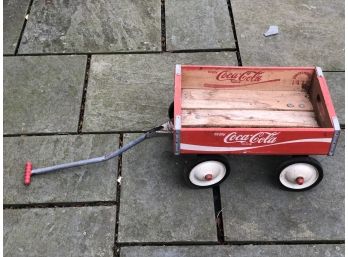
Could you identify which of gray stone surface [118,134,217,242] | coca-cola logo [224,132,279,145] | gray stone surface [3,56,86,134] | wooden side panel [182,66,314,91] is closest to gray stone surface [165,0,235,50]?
gray stone surface [3,56,86,134]

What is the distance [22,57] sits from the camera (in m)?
4.70

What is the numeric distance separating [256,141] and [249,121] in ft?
0.82

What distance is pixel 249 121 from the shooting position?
332 cm

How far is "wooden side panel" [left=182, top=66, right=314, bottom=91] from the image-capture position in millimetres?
3477

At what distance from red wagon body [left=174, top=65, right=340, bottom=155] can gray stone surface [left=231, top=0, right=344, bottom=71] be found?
109 cm

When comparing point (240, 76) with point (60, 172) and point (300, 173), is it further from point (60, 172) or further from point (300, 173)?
point (60, 172)

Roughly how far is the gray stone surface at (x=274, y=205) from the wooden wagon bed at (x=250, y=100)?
1.10ft

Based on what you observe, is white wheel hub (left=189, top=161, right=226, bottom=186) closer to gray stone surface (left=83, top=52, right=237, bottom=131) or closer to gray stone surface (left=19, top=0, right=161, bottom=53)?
gray stone surface (left=83, top=52, right=237, bottom=131)

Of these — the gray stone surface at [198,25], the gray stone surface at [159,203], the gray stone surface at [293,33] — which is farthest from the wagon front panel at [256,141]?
the gray stone surface at [198,25]

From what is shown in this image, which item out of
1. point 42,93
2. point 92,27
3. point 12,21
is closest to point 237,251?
point 42,93

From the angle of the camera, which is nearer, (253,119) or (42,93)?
(253,119)

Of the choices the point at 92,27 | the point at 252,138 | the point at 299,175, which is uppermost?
the point at 252,138

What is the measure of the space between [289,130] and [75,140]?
5.84ft

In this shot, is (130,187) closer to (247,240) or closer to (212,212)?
(212,212)
